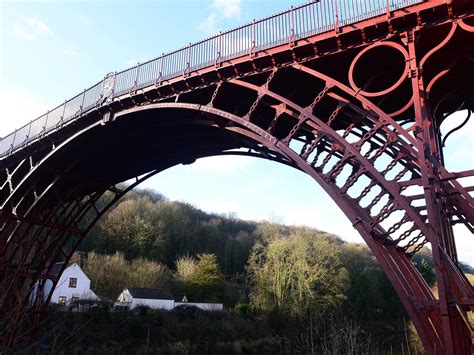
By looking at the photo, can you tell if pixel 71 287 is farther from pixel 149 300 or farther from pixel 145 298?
pixel 149 300

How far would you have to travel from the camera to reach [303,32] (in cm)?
883

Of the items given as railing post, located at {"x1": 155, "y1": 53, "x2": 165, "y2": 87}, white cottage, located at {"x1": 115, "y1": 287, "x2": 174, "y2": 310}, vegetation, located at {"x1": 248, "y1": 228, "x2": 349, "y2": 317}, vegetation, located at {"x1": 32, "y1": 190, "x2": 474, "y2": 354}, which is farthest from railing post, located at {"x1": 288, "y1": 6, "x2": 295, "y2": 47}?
white cottage, located at {"x1": 115, "y1": 287, "x2": 174, "y2": 310}

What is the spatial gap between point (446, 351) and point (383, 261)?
1.48 m

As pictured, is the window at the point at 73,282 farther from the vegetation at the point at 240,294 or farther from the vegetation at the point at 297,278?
the vegetation at the point at 297,278

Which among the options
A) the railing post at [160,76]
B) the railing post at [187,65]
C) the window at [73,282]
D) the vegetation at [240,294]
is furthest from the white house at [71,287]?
the railing post at [187,65]

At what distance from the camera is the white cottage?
108ft

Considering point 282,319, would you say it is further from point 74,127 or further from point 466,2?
point 466,2

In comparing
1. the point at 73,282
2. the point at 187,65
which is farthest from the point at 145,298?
the point at 187,65

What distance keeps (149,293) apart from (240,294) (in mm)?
10309

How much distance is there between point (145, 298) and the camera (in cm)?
3353

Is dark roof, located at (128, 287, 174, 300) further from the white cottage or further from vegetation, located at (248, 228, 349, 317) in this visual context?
vegetation, located at (248, 228, 349, 317)

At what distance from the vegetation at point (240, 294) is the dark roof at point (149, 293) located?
6.61ft

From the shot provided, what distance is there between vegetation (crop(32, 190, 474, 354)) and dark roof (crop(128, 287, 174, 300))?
Result: 2.02 metres

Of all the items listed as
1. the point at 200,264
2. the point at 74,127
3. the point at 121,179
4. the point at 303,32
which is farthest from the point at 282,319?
the point at 303,32
